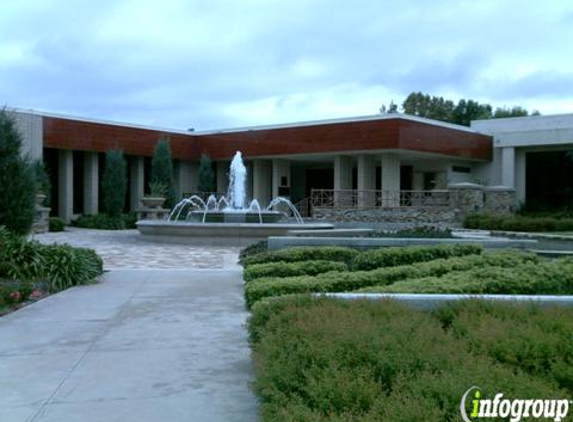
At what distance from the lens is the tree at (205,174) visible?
136ft

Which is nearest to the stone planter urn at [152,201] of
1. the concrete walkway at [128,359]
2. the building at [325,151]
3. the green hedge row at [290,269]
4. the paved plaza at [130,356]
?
the building at [325,151]

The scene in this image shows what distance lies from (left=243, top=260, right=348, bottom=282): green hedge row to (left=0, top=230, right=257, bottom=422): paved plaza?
0.50 m

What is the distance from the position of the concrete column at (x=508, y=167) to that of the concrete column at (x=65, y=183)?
24526 mm

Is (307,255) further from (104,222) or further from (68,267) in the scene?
(104,222)

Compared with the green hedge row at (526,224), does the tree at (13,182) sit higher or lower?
higher

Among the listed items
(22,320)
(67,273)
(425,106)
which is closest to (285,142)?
(67,273)

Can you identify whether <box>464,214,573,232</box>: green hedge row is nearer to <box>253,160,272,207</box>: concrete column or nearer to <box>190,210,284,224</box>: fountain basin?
<box>190,210,284,224</box>: fountain basin

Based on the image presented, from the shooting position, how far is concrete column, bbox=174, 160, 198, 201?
43.4 meters

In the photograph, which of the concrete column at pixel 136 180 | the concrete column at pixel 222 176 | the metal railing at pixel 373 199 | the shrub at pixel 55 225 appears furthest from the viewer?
the concrete column at pixel 222 176

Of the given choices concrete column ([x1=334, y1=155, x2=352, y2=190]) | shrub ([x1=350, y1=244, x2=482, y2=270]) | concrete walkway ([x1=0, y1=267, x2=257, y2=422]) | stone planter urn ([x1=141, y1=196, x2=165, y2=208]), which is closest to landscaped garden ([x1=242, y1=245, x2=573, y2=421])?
concrete walkway ([x1=0, y1=267, x2=257, y2=422])

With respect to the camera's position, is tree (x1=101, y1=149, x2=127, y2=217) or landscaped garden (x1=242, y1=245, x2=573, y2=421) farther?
tree (x1=101, y1=149, x2=127, y2=217)

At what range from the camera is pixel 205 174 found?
136ft

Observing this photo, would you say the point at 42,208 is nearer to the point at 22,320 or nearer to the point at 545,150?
the point at 22,320

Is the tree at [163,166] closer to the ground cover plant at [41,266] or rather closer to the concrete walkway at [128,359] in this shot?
the ground cover plant at [41,266]
